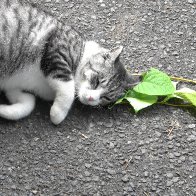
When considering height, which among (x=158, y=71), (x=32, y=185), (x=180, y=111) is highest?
(x=158, y=71)

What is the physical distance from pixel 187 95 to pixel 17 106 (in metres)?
1.15

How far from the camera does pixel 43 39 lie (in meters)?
3.05

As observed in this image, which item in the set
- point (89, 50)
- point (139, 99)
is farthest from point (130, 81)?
point (89, 50)

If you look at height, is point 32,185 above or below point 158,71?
below

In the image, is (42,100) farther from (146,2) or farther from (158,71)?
(146,2)

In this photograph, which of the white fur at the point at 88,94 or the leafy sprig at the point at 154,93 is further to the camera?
the leafy sprig at the point at 154,93

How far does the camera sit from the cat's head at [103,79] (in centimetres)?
305

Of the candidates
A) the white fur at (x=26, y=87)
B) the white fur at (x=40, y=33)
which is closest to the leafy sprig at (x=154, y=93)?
the white fur at (x=26, y=87)

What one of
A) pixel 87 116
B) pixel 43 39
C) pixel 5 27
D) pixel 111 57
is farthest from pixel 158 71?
pixel 5 27

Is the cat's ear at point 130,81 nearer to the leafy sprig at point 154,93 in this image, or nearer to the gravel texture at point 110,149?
the leafy sprig at point 154,93

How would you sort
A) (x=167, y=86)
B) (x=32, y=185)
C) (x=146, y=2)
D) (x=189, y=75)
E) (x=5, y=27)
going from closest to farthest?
(x=32, y=185), (x=5, y=27), (x=167, y=86), (x=189, y=75), (x=146, y=2)

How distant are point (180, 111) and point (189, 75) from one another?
0.39 m

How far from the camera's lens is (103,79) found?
3.09m

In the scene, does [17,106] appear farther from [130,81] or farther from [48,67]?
[130,81]
